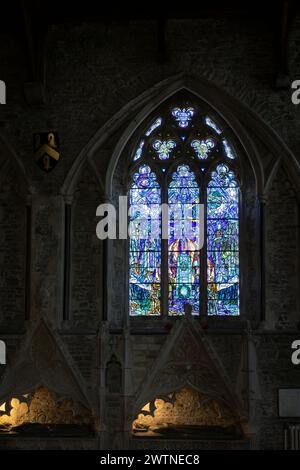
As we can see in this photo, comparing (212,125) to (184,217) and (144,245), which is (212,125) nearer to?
(184,217)

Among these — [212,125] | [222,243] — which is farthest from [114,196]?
[212,125]

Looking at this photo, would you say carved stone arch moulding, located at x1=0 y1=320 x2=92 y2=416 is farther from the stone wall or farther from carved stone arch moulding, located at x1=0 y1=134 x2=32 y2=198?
carved stone arch moulding, located at x1=0 y1=134 x2=32 y2=198

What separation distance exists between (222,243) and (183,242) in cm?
60

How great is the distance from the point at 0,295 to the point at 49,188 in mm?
1781

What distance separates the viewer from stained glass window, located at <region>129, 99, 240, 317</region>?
1636 centimetres

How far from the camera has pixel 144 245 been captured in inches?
653

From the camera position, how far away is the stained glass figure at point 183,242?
16.4 m

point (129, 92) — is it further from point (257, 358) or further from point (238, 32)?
point (257, 358)

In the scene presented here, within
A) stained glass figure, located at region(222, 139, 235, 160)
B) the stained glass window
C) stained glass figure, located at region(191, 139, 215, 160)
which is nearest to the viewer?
the stained glass window

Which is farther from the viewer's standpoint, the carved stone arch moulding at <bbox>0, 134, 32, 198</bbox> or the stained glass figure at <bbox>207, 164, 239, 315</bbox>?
the carved stone arch moulding at <bbox>0, 134, 32, 198</bbox>

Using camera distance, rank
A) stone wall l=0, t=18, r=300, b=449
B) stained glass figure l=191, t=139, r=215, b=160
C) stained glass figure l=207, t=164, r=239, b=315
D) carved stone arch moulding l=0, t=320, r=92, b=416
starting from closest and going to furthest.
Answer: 1. carved stone arch moulding l=0, t=320, r=92, b=416
2. stone wall l=0, t=18, r=300, b=449
3. stained glass figure l=207, t=164, r=239, b=315
4. stained glass figure l=191, t=139, r=215, b=160

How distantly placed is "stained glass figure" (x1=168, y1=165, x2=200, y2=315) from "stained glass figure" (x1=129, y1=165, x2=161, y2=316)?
0.68 ft

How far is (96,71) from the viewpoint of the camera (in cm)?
1659

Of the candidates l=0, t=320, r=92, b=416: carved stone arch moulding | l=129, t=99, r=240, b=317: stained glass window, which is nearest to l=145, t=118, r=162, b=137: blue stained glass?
l=129, t=99, r=240, b=317: stained glass window
